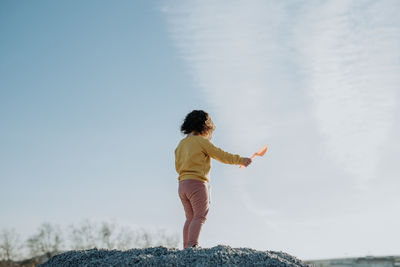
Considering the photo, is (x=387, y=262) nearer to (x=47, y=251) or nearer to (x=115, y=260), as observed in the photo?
(x=115, y=260)

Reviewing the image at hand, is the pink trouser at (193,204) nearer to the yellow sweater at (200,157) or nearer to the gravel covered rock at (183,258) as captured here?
the yellow sweater at (200,157)

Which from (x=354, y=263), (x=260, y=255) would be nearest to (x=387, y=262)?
(x=354, y=263)

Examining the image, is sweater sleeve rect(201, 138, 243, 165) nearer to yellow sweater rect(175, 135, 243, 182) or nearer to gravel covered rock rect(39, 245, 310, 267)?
yellow sweater rect(175, 135, 243, 182)

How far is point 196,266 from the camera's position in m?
3.79

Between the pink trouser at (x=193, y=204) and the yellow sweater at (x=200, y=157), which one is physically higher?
the yellow sweater at (x=200, y=157)

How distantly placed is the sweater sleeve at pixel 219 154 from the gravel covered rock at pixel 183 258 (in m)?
1.50

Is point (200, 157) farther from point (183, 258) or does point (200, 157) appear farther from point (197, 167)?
point (183, 258)

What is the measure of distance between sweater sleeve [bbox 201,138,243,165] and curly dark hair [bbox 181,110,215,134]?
26 centimetres

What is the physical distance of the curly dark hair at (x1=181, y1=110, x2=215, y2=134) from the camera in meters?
5.87

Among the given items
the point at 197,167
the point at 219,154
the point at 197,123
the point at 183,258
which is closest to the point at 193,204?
the point at 197,167

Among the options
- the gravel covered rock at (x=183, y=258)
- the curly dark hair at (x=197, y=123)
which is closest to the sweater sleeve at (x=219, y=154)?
the curly dark hair at (x=197, y=123)

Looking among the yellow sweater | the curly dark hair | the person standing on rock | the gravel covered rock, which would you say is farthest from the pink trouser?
the gravel covered rock

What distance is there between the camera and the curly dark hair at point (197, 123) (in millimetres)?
5871

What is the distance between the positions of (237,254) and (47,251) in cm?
2286
